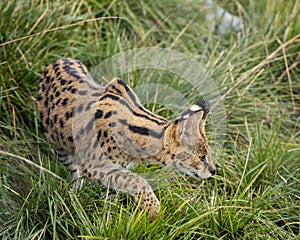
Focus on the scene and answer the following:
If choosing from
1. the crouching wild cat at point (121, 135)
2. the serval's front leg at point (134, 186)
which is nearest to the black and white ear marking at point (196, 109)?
the crouching wild cat at point (121, 135)

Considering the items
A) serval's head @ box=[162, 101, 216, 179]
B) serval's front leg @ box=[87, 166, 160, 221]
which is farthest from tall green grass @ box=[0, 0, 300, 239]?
serval's head @ box=[162, 101, 216, 179]

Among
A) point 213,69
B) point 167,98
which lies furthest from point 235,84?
point 167,98

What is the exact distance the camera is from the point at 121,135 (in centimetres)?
379

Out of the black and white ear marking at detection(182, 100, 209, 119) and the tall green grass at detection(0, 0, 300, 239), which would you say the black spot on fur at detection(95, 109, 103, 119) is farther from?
the black and white ear marking at detection(182, 100, 209, 119)

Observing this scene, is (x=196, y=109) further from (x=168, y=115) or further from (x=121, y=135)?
(x=168, y=115)

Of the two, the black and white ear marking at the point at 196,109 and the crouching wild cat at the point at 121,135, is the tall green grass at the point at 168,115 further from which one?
the black and white ear marking at the point at 196,109

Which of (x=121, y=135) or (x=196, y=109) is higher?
(x=196, y=109)

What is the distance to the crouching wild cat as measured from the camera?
12.0 ft

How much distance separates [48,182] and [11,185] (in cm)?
37

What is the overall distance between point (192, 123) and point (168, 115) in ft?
4.00

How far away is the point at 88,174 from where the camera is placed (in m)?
3.87

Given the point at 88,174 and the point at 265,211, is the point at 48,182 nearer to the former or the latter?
the point at 88,174

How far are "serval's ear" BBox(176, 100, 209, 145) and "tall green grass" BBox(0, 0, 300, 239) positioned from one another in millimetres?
391

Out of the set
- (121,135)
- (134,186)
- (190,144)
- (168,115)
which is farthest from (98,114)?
(168,115)
